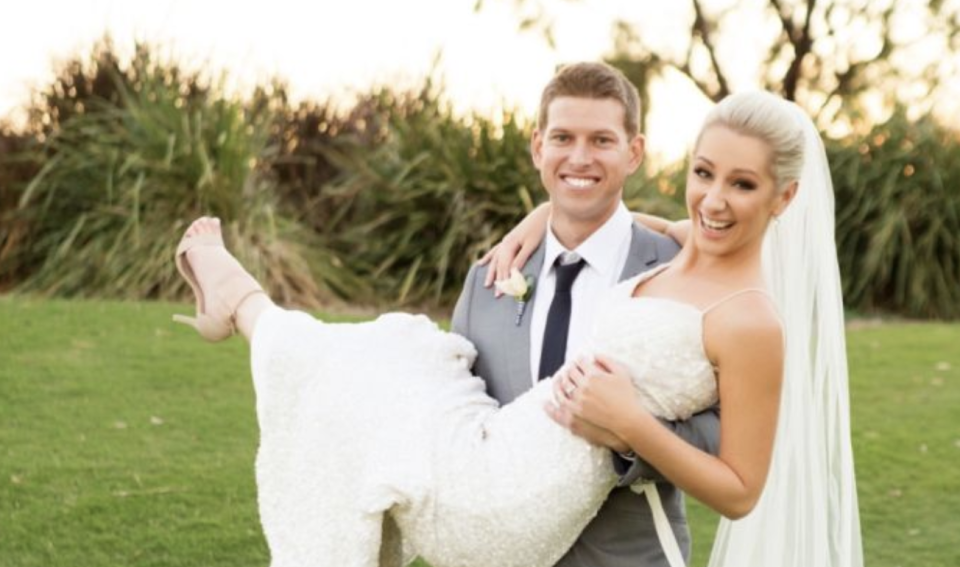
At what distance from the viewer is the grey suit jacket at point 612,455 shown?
268 centimetres

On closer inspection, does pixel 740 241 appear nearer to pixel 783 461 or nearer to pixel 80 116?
pixel 783 461

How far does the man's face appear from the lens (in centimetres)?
307

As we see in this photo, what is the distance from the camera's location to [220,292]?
3098 mm

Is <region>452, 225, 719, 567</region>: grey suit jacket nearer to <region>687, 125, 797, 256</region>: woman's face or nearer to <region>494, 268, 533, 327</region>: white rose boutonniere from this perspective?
<region>494, 268, 533, 327</region>: white rose boutonniere

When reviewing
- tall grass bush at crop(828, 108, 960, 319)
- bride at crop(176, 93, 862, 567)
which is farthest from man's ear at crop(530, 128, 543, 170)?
tall grass bush at crop(828, 108, 960, 319)

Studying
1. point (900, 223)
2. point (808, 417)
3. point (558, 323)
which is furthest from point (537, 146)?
point (900, 223)

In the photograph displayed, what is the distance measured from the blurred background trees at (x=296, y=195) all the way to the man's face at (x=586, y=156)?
21.7 feet

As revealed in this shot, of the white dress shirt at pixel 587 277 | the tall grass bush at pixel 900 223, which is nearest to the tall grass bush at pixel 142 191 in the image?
the tall grass bush at pixel 900 223

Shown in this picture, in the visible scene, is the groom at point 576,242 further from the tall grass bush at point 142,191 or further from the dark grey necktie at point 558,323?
the tall grass bush at point 142,191

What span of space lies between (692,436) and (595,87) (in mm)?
868

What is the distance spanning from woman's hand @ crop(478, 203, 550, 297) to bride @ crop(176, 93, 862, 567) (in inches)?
12.8

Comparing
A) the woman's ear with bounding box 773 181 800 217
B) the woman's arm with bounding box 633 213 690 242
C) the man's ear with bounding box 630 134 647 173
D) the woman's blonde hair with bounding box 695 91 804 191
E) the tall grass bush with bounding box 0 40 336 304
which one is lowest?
the tall grass bush with bounding box 0 40 336 304

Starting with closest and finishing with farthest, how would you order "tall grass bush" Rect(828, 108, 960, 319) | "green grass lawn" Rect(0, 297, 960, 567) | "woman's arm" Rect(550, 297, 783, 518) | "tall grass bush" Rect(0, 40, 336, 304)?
"woman's arm" Rect(550, 297, 783, 518)
"green grass lawn" Rect(0, 297, 960, 567)
"tall grass bush" Rect(0, 40, 336, 304)
"tall grass bush" Rect(828, 108, 960, 319)

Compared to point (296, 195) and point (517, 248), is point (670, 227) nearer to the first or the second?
point (517, 248)
